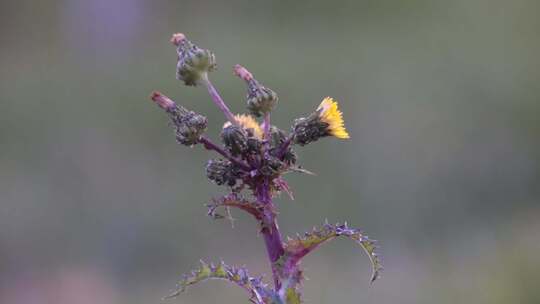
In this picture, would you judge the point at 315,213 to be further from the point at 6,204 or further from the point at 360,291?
the point at 6,204

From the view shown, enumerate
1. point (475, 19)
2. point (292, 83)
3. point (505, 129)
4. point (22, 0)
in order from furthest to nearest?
point (22, 0) < point (475, 19) < point (292, 83) < point (505, 129)

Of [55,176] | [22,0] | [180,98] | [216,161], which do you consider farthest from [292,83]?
[216,161]

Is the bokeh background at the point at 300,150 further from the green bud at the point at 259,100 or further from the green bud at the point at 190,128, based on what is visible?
the green bud at the point at 190,128

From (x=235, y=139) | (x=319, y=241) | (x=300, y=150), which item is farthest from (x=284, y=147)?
(x=300, y=150)

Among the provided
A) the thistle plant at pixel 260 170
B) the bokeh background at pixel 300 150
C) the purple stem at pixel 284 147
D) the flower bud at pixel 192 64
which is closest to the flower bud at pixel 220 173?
the thistle plant at pixel 260 170

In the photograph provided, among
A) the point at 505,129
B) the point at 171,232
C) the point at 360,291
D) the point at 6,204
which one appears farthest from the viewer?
the point at 505,129

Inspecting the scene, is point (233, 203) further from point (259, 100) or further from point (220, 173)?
point (259, 100)
